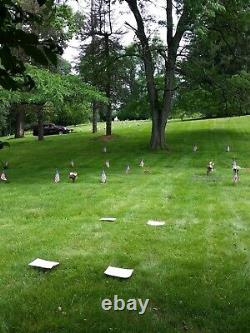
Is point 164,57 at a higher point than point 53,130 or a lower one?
higher

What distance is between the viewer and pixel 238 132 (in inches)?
1270

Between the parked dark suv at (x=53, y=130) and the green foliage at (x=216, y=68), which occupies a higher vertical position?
the green foliage at (x=216, y=68)

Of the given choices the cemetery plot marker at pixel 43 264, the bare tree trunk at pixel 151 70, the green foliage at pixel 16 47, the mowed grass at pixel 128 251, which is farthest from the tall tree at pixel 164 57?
the green foliage at pixel 16 47

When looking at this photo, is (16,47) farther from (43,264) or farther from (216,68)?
(216,68)

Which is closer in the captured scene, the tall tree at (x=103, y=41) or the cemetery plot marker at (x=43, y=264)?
the cemetery plot marker at (x=43, y=264)

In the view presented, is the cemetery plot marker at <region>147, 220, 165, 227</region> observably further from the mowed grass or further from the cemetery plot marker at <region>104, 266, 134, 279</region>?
the cemetery plot marker at <region>104, 266, 134, 279</region>

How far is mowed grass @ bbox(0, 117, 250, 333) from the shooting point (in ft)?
18.2

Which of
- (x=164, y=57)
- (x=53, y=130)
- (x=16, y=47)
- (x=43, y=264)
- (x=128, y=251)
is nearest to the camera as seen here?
A: (x=16, y=47)

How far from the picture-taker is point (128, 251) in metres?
7.99

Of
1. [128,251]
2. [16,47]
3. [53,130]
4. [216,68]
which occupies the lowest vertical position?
[128,251]

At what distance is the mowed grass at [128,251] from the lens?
5.54 meters

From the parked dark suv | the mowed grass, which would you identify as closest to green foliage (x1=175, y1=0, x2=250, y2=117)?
the mowed grass

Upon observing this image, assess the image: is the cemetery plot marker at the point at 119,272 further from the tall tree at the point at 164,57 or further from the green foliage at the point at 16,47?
the tall tree at the point at 164,57

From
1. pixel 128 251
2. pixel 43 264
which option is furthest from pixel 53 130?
pixel 43 264
